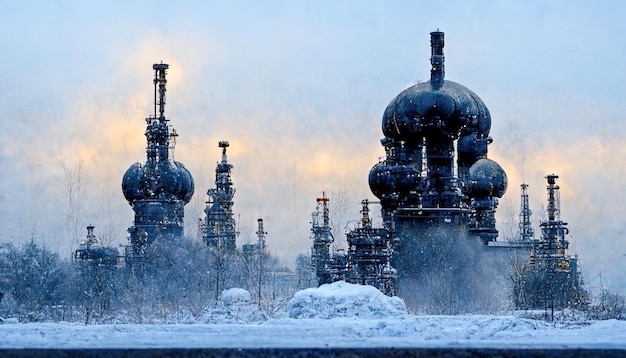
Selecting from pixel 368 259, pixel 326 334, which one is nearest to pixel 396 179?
pixel 368 259

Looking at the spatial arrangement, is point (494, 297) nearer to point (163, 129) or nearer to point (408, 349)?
point (163, 129)

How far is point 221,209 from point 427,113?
17.6 m

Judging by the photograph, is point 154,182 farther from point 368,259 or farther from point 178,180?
point 368,259

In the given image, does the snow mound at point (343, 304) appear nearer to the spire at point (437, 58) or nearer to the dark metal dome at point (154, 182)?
the spire at point (437, 58)

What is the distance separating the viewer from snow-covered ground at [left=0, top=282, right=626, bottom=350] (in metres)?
12.1

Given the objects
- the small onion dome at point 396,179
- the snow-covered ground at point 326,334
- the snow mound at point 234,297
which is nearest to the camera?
the snow-covered ground at point 326,334

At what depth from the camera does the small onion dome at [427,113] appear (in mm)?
56438

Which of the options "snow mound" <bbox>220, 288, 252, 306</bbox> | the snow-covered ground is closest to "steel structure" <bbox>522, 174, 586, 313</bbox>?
"snow mound" <bbox>220, 288, 252, 306</bbox>

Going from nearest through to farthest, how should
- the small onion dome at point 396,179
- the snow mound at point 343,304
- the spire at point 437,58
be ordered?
1. the snow mound at point 343,304
2. the small onion dome at point 396,179
3. the spire at point 437,58

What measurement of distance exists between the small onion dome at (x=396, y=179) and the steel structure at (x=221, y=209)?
14.7m

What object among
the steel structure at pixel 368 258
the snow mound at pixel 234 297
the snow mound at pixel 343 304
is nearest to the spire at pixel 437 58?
the steel structure at pixel 368 258

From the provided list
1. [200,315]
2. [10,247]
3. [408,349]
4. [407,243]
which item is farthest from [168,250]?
[408,349]

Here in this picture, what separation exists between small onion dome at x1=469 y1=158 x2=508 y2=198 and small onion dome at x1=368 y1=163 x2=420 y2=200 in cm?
1058

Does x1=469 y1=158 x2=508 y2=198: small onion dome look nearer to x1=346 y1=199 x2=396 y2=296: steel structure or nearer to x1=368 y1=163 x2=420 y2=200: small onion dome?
x1=368 y1=163 x2=420 y2=200: small onion dome
